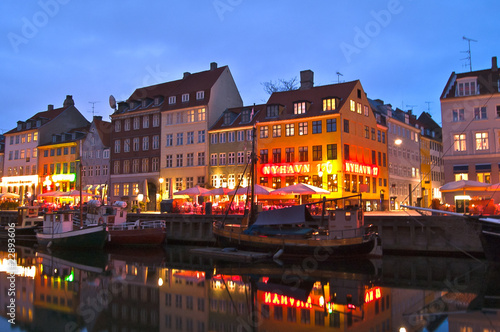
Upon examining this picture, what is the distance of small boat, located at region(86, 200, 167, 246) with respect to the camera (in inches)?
1378

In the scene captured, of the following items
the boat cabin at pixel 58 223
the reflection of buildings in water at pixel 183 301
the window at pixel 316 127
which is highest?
the window at pixel 316 127

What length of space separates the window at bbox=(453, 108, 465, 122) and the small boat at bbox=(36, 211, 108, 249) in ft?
101

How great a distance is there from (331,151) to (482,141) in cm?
1280

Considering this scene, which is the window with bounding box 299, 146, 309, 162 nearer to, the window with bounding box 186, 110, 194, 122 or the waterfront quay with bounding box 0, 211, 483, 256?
the window with bounding box 186, 110, 194, 122

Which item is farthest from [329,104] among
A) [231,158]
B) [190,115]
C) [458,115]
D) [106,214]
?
[106,214]

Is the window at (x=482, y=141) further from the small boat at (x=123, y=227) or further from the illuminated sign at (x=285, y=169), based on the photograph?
the small boat at (x=123, y=227)

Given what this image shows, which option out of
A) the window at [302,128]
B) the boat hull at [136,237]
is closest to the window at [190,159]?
the window at [302,128]

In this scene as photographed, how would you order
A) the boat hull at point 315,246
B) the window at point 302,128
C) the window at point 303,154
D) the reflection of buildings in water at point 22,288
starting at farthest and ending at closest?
1. the window at point 302,128
2. the window at point 303,154
3. the boat hull at point 315,246
4. the reflection of buildings in water at point 22,288

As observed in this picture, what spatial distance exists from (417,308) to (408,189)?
1713 inches

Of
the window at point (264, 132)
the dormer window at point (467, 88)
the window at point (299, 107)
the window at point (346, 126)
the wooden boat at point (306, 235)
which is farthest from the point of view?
the window at point (264, 132)

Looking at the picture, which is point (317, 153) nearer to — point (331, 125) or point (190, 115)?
point (331, 125)

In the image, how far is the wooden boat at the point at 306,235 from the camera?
2683cm

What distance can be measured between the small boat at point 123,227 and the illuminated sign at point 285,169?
13835 mm

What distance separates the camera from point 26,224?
141 ft
